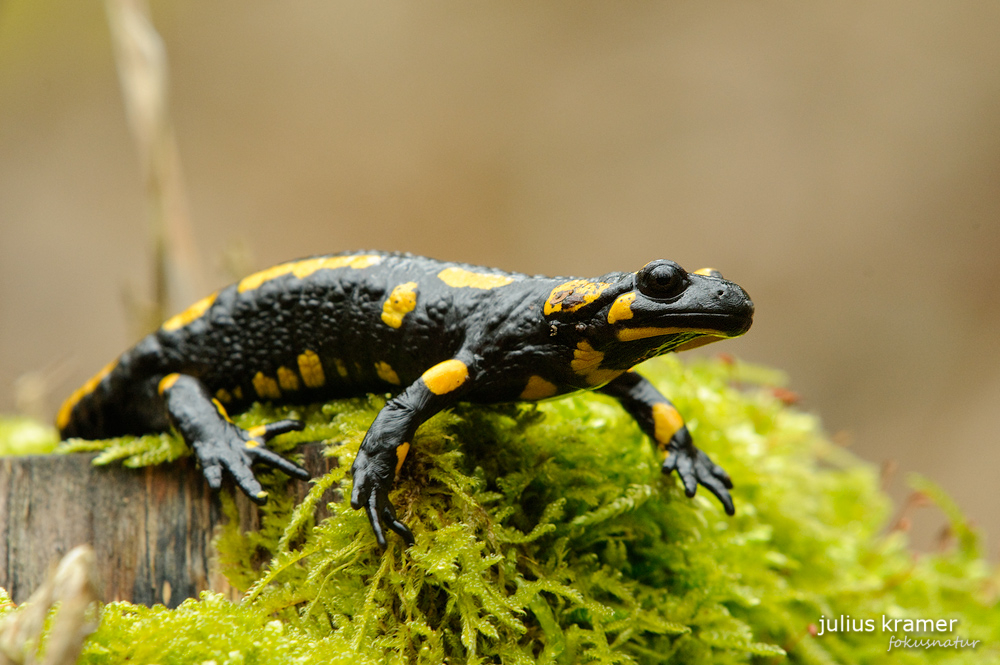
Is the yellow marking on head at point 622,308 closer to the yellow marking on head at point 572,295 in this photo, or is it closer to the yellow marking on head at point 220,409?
the yellow marking on head at point 572,295

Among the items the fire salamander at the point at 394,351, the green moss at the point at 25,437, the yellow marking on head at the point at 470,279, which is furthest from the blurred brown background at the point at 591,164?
the yellow marking on head at the point at 470,279

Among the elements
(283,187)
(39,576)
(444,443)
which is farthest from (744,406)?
(283,187)

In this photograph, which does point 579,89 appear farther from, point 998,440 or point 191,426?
point 191,426

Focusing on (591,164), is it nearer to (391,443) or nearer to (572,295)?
(572,295)

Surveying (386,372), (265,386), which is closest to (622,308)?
(386,372)

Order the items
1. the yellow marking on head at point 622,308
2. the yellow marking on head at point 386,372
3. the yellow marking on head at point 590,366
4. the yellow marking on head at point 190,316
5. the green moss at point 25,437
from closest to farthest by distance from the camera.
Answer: the yellow marking on head at point 622,308, the yellow marking on head at point 590,366, the yellow marking on head at point 386,372, the yellow marking on head at point 190,316, the green moss at point 25,437

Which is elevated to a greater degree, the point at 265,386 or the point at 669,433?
the point at 265,386

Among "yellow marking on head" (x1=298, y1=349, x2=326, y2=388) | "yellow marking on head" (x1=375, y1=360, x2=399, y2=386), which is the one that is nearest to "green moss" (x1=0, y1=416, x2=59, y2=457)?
"yellow marking on head" (x1=298, y1=349, x2=326, y2=388)

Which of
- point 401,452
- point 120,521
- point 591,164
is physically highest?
point 591,164
